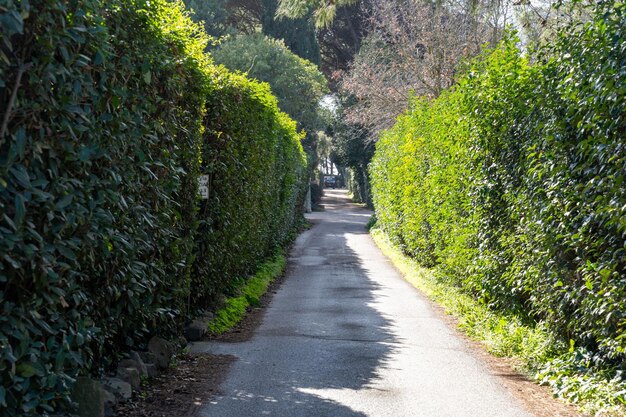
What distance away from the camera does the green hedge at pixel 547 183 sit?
649cm

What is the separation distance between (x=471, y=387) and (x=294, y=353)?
2.39 metres

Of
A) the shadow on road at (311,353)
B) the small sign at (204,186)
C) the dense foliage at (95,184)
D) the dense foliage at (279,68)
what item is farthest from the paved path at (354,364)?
the dense foliage at (279,68)

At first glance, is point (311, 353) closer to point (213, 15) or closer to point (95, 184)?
point (95, 184)

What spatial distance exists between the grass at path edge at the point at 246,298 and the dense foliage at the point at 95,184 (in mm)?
511

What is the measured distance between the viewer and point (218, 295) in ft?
39.1

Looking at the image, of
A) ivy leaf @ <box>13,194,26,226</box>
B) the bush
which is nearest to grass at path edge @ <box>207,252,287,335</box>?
the bush

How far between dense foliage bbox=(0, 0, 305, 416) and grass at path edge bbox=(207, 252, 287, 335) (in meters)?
0.51

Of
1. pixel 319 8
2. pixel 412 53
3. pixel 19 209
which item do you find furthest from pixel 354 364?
pixel 412 53

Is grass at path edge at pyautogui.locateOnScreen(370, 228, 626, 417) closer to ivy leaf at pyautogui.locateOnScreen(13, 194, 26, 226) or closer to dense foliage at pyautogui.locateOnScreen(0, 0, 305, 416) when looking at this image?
dense foliage at pyautogui.locateOnScreen(0, 0, 305, 416)

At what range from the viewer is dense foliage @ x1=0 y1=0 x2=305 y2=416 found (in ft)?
13.6

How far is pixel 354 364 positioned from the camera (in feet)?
28.2

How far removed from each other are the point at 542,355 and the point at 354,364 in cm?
213

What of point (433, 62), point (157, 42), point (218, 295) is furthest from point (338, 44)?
point (157, 42)

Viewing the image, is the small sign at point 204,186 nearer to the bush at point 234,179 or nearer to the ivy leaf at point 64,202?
the bush at point 234,179
